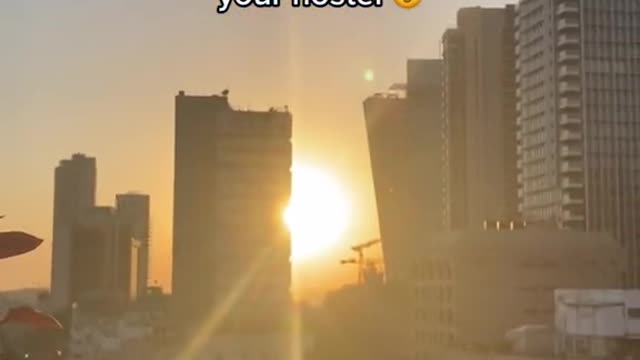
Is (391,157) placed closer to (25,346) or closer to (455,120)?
(455,120)

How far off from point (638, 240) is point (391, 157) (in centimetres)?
2316

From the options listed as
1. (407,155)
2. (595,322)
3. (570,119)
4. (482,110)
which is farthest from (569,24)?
(407,155)

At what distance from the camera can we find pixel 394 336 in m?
44.7

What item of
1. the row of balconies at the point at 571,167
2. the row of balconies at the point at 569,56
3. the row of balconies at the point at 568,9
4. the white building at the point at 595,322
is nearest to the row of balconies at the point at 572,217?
the row of balconies at the point at 571,167

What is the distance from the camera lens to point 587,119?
4525 centimetres

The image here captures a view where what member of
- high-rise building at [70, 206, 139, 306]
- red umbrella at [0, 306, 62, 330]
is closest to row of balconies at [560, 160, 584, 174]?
high-rise building at [70, 206, 139, 306]

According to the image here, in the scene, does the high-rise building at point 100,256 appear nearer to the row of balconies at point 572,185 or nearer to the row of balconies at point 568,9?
the row of balconies at point 572,185

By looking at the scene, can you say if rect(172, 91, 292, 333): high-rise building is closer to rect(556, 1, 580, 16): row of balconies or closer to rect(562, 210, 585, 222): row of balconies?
rect(562, 210, 585, 222): row of balconies

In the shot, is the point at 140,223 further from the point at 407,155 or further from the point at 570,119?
the point at 570,119

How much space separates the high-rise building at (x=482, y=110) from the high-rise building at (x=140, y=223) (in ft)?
67.5

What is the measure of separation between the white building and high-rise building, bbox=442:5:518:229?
58.2ft

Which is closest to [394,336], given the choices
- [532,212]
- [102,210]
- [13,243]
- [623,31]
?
[532,212]

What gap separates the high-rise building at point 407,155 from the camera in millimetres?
62719

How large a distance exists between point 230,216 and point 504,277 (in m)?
19.1
